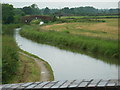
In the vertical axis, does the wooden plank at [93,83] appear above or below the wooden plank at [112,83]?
below

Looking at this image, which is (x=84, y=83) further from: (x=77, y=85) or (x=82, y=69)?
(x=82, y=69)

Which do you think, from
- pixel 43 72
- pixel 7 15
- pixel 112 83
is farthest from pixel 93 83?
pixel 7 15

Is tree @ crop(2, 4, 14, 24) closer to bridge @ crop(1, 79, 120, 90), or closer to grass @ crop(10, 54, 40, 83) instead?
grass @ crop(10, 54, 40, 83)

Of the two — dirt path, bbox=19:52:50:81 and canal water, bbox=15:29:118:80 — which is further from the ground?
dirt path, bbox=19:52:50:81

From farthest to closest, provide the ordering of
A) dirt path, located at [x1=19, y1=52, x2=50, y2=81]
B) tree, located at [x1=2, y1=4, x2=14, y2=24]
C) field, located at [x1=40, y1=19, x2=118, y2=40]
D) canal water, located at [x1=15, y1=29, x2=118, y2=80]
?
1. tree, located at [x1=2, y1=4, x2=14, y2=24]
2. field, located at [x1=40, y1=19, x2=118, y2=40]
3. canal water, located at [x1=15, y1=29, x2=118, y2=80]
4. dirt path, located at [x1=19, y1=52, x2=50, y2=81]

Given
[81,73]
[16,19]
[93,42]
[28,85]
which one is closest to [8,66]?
[81,73]

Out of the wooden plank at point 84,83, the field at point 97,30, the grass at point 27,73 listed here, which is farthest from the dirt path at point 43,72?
the field at point 97,30

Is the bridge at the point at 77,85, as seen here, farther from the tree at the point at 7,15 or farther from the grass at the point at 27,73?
the tree at the point at 7,15

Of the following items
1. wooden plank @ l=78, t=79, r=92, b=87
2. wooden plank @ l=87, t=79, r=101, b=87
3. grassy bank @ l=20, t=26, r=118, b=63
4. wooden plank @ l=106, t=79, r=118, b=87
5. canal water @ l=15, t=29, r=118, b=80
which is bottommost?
canal water @ l=15, t=29, r=118, b=80

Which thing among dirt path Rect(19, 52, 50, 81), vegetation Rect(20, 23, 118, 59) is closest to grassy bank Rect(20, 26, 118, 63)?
vegetation Rect(20, 23, 118, 59)

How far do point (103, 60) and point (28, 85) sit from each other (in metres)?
11.5

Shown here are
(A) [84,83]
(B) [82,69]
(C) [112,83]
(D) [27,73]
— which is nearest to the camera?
(C) [112,83]

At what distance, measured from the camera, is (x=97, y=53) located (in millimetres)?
17453

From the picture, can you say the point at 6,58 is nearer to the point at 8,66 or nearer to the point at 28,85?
the point at 8,66
